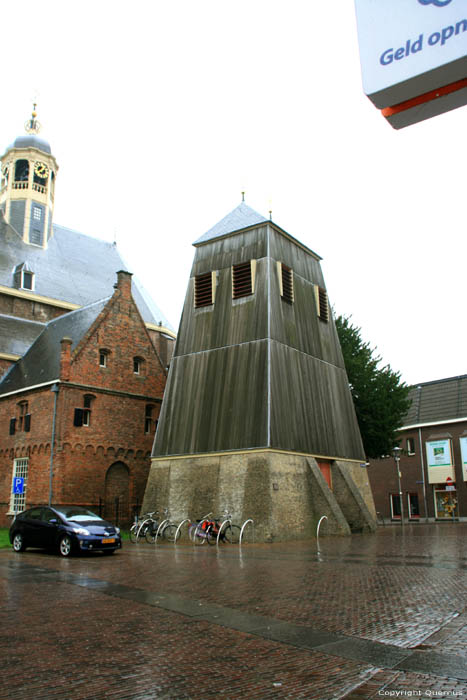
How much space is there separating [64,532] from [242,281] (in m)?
13.2

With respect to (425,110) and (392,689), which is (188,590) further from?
(425,110)

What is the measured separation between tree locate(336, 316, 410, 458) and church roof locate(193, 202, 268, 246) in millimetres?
10124

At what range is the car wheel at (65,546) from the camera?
56.6ft

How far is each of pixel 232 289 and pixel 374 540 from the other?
1213cm

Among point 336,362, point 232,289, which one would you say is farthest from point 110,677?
point 336,362

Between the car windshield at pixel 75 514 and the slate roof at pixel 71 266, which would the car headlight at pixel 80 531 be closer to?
the car windshield at pixel 75 514

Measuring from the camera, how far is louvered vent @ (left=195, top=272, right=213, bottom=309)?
2698 cm

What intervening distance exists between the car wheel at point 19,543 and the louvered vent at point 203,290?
12665mm

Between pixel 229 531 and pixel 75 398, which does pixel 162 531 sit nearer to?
pixel 229 531

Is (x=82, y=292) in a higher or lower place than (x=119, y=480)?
higher

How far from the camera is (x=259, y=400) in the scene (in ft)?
74.9

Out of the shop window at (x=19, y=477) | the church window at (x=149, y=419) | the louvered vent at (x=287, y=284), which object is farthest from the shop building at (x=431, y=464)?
the shop window at (x=19, y=477)

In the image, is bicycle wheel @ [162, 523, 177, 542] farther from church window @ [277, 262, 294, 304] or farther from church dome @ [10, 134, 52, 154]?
church dome @ [10, 134, 52, 154]

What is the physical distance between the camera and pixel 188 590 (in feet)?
32.4
